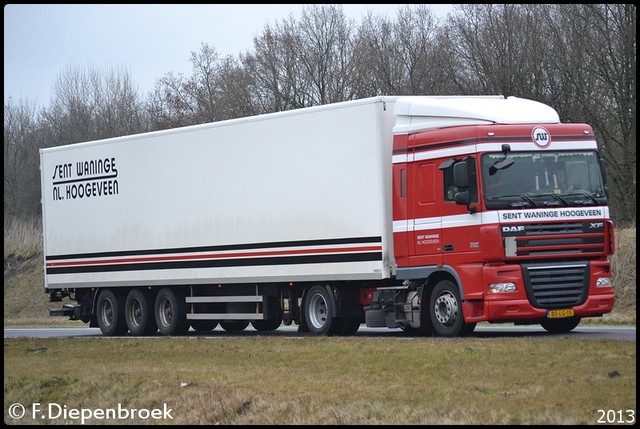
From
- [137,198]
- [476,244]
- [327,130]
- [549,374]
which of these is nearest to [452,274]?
[476,244]

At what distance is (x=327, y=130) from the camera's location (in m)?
22.1

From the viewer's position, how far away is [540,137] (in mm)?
19922

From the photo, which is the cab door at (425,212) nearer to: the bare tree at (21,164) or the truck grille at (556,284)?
the truck grille at (556,284)

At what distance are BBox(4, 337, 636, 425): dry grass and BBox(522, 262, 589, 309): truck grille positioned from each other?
3.85 ft

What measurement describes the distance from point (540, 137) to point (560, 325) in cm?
353

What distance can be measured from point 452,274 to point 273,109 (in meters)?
29.2

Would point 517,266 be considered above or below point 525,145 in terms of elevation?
below

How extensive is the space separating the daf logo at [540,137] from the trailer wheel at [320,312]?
4.82 meters

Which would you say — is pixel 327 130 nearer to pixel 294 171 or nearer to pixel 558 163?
pixel 294 171

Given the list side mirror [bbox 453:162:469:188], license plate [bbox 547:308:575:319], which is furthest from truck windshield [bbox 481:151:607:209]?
license plate [bbox 547:308:575:319]

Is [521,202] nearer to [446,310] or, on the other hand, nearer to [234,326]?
[446,310]

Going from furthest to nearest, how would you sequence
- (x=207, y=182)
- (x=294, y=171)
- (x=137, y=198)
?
(x=137, y=198) < (x=207, y=182) < (x=294, y=171)

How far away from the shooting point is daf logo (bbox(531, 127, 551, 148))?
782 inches

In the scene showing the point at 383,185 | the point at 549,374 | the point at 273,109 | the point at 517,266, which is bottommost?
the point at 549,374
